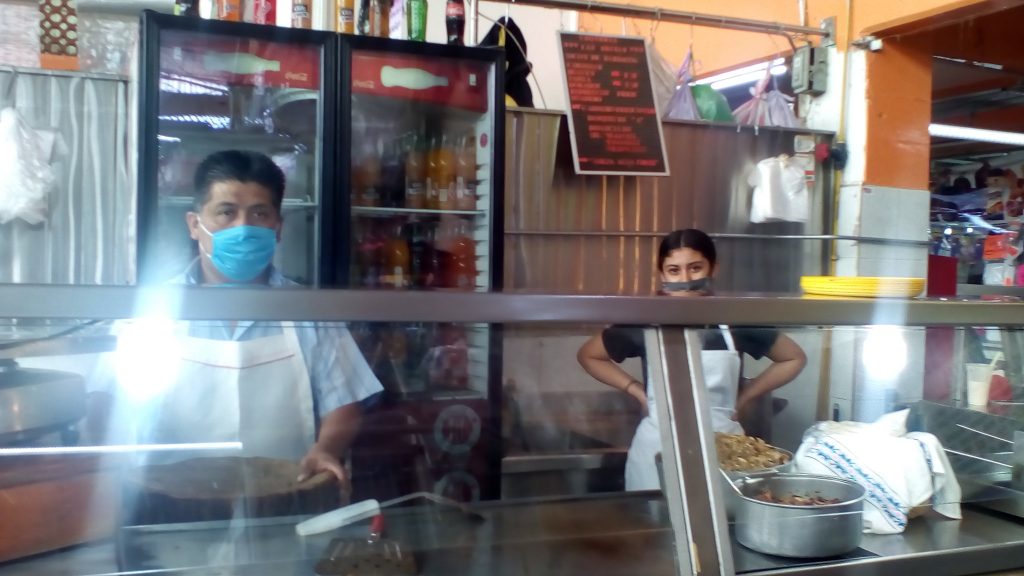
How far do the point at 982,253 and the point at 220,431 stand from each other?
560cm

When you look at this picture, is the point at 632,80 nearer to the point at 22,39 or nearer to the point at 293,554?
the point at 22,39

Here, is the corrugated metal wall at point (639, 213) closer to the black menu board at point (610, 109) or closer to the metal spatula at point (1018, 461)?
the black menu board at point (610, 109)

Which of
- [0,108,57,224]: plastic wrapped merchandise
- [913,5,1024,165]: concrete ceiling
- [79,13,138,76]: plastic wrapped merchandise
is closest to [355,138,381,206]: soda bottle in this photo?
[79,13,138,76]: plastic wrapped merchandise

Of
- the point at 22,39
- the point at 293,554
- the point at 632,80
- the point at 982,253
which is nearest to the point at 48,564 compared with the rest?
the point at 293,554

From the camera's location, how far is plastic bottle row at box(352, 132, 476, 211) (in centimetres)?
331

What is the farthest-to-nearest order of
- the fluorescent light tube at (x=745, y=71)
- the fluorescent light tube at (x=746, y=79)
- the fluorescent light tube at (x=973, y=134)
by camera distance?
the fluorescent light tube at (x=973, y=134), the fluorescent light tube at (x=746, y=79), the fluorescent light tube at (x=745, y=71)

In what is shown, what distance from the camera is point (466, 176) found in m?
A: 3.41

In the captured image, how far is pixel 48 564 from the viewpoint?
122cm

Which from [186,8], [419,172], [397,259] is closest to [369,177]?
[419,172]

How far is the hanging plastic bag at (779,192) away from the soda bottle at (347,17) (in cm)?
194

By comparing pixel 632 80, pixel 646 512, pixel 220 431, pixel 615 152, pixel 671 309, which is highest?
pixel 632 80

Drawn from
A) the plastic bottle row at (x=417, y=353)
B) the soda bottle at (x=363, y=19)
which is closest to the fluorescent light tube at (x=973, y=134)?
the soda bottle at (x=363, y=19)

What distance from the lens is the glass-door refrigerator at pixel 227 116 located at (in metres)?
2.80

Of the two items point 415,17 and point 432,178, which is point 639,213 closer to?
point 432,178
